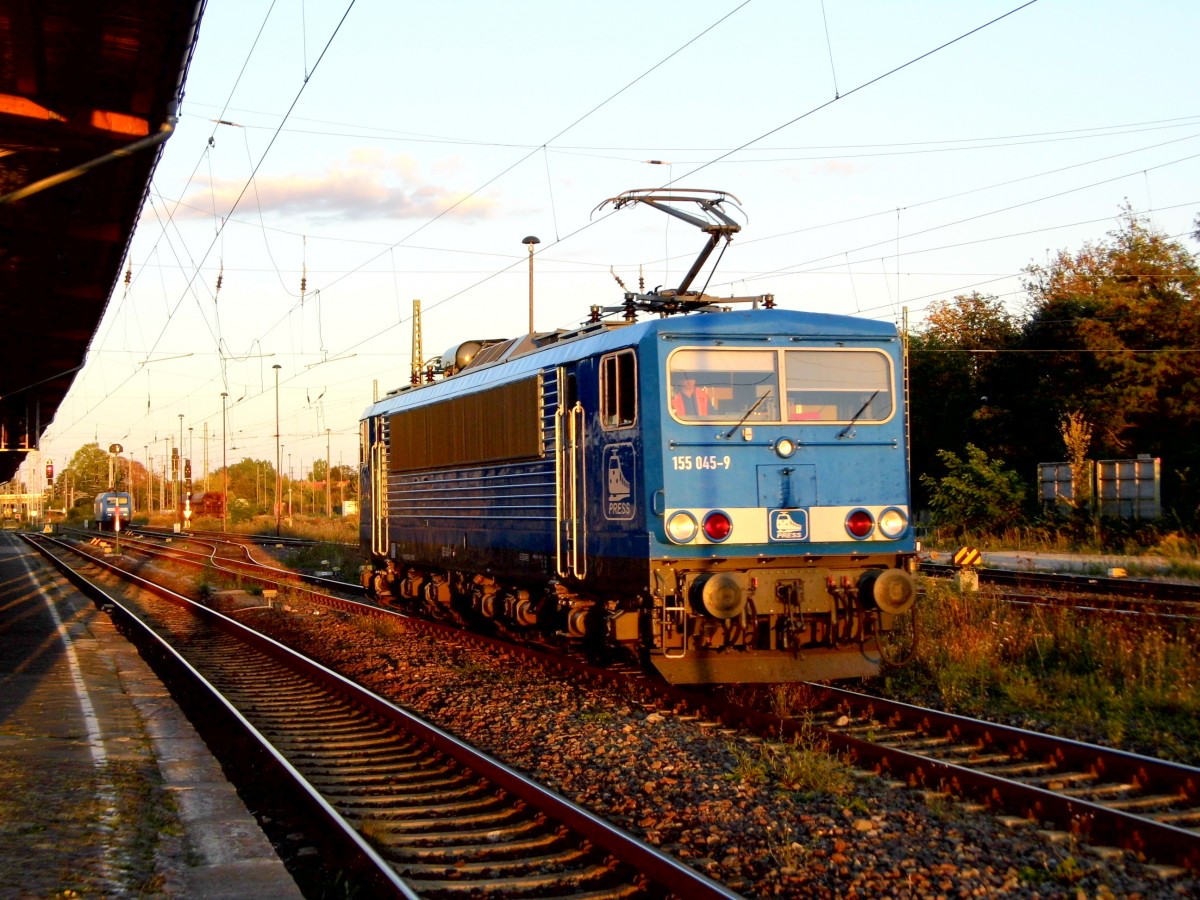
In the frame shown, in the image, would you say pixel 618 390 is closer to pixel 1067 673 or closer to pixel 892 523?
pixel 892 523

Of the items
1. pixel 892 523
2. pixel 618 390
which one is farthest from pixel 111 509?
pixel 892 523

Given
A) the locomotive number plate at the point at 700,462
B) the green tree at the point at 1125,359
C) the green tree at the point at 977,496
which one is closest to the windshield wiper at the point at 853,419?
the locomotive number plate at the point at 700,462

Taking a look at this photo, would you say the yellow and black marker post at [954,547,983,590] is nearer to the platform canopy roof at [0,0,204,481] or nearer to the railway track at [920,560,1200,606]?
the railway track at [920,560,1200,606]

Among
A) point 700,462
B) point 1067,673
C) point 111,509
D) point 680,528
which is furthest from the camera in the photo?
point 111,509

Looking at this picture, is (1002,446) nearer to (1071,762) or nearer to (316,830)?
(1071,762)

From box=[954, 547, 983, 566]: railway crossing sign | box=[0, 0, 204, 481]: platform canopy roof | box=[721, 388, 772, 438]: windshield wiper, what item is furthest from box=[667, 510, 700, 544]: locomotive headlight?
box=[954, 547, 983, 566]: railway crossing sign

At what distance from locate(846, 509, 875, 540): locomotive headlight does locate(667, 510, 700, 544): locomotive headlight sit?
1.44 metres

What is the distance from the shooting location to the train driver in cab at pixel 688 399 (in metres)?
10.4

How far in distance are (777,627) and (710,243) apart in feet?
12.3

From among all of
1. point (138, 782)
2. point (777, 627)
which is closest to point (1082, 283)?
point (777, 627)

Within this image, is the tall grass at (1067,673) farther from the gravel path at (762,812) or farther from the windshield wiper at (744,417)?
the windshield wiper at (744,417)

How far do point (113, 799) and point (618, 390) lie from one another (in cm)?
517

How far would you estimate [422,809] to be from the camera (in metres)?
7.62

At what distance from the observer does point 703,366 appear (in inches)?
416
